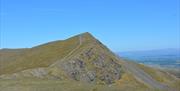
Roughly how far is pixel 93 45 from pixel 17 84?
4132 centimetres

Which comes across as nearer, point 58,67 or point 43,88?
point 43,88

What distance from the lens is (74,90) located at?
37.2 meters

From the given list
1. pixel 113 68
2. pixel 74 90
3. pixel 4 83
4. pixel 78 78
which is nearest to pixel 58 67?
pixel 78 78

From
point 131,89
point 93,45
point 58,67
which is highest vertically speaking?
point 93,45

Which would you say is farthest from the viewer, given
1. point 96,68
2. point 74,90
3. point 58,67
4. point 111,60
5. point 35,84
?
point 111,60

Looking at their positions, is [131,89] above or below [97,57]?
below

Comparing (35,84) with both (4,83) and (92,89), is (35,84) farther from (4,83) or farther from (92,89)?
(92,89)

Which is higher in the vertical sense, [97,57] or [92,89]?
[97,57]

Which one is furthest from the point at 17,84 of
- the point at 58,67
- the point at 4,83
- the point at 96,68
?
the point at 96,68

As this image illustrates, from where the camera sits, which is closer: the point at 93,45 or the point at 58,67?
the point at 58,67

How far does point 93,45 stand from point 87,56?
23.9 ft

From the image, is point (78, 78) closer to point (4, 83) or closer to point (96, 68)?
point (96, 68)

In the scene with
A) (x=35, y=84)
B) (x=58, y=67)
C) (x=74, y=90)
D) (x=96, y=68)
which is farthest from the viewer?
(x=96, y=68)

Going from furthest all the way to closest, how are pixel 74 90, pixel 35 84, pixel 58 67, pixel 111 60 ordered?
1. pixel 111 60
2. pixel 58 67
3. pixel 35 84
4. pixel 74 90
